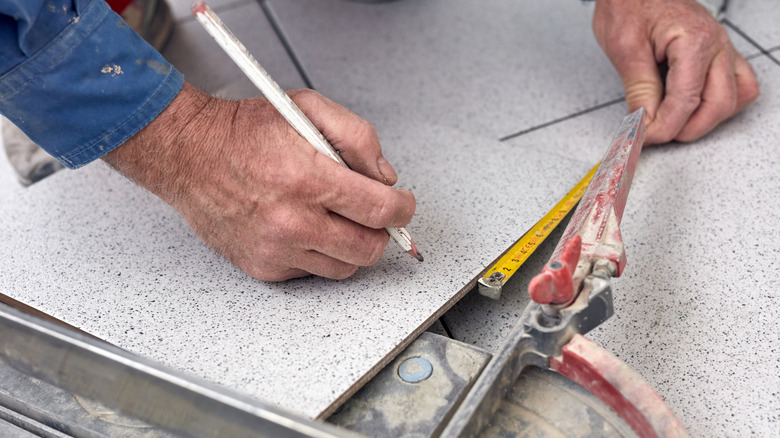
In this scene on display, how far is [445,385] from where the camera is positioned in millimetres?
947

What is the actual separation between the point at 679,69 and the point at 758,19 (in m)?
0.66

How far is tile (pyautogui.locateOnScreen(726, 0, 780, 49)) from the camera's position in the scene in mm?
1780

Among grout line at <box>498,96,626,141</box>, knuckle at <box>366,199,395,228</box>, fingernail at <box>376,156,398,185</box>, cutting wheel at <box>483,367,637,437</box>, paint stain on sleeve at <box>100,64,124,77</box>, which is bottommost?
grout line at <box>498,96,626,141</box>

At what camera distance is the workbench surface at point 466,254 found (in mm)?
993

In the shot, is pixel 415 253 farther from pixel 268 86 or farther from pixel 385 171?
pixel 268 86

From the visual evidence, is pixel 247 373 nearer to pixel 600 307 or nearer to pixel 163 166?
pixel 163 166

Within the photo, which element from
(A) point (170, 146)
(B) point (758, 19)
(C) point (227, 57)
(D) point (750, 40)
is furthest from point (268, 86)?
(B) point (758, 19)

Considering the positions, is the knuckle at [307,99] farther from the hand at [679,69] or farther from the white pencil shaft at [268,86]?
the hand at [679,69]

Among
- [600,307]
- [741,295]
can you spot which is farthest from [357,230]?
[741,295]

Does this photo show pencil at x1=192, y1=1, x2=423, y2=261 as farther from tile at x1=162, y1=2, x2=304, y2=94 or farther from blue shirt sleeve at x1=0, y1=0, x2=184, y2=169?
tile at x1=162, y1=2, x2=304, y2=94

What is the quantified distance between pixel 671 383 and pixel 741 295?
24 cm

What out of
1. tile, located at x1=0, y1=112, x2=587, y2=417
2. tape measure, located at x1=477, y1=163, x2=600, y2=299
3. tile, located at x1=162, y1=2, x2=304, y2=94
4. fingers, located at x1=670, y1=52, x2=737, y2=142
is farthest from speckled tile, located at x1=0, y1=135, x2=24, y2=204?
fingers, located at x1=670, y1=52, x2=737, y2=142

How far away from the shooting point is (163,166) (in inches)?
41.1

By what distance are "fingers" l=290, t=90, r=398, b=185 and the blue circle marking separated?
0.30m
